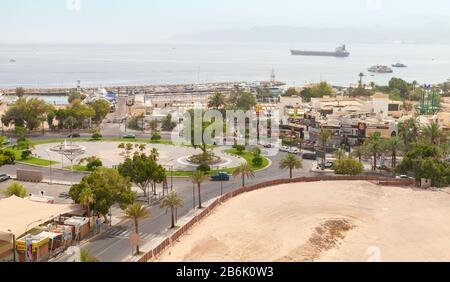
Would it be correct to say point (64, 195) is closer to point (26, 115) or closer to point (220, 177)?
point (220, 177)

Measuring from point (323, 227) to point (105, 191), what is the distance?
39.7ft

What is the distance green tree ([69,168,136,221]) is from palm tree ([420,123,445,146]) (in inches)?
1207

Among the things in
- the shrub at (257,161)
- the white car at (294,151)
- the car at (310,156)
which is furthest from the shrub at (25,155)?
the car at (310,156)

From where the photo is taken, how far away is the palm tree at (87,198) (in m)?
27.0

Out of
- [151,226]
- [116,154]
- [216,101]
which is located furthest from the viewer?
[216,101]

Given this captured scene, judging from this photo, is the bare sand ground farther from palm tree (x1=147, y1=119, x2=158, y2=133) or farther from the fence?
palm tree (x1=147, y1=119, x2=158, y2=133)

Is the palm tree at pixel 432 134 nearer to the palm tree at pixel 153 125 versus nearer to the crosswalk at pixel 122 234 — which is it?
the crosswalk at pixel 122 234

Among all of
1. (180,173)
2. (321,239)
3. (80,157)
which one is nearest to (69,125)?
(80,157)

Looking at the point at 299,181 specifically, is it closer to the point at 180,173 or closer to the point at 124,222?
the point at 180,173

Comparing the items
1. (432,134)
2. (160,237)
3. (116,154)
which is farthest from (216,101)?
(160,237)

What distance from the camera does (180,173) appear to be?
4288 centimetres

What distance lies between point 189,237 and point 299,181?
49.4 feet

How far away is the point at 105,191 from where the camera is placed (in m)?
28.0
